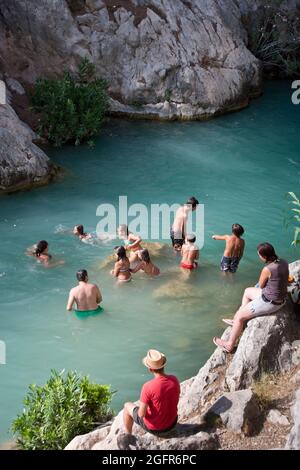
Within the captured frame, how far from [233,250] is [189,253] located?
0.97m

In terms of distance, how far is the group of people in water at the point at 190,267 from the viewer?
7.70 metres

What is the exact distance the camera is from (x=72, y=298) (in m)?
10.2

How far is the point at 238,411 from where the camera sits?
6.44 metres

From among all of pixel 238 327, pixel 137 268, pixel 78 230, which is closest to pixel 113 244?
pixel 78 230

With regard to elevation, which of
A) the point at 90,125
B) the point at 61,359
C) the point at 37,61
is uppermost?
the point at 37,61

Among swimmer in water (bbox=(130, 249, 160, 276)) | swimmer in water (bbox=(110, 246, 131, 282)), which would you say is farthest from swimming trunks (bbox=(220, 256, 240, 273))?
swimmer in water (bbox=(110, 246, 131, 282))

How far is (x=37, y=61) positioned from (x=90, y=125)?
4413 mm

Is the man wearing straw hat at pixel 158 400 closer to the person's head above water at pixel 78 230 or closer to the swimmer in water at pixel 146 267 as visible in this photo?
the swimmer in water at pixel 146 267

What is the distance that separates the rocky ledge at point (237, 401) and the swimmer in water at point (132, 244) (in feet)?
13.9

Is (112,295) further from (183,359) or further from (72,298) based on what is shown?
(183,359)

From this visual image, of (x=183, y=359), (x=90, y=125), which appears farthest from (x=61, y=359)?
(x=90, y=125)

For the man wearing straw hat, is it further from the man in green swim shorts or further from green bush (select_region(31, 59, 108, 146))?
green bush (select_region(31, 59, 108, 146))

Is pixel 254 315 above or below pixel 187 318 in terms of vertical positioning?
above

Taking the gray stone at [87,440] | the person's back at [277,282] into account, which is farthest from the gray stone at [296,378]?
the gray stone at [87,440]
